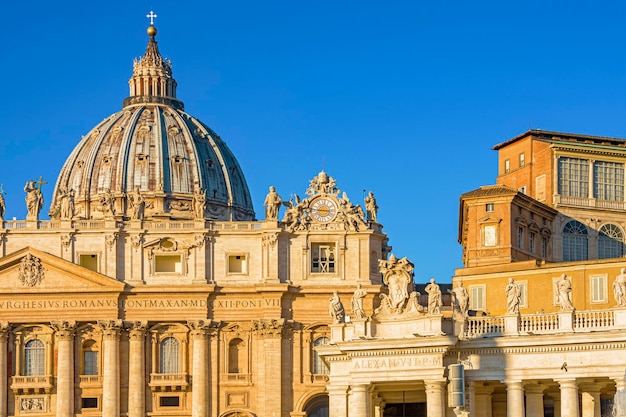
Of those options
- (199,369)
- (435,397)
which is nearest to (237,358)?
(199,369)

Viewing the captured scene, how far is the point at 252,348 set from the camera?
133375 mm

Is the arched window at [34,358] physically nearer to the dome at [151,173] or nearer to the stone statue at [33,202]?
the stone statue at [33,202]

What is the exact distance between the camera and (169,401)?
133 m

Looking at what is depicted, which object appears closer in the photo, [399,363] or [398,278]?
[399,363]

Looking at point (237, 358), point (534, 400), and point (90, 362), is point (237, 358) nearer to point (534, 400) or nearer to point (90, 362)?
point (90, 362)

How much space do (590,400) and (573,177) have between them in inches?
1810

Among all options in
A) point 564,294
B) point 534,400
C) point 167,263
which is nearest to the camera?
point 564,294

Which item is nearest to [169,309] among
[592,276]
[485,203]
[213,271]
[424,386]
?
[213,271]

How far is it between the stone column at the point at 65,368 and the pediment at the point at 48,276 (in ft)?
9.08

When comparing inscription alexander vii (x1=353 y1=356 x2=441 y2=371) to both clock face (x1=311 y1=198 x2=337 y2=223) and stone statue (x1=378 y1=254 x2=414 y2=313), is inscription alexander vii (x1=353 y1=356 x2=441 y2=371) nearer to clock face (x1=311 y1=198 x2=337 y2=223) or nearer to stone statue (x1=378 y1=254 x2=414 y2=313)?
stone statue (x1=378 y1=254 x2=414 y2=313)

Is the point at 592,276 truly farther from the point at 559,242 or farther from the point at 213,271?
the point at 213,271

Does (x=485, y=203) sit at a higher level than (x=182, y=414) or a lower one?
higher

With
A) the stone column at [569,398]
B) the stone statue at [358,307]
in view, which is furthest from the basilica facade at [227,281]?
the stone column at [569,398]

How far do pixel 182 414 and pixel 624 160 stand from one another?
3665cm
